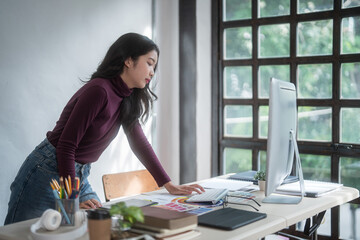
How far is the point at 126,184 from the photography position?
254 centimetres

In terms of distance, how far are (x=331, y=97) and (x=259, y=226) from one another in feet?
6.26

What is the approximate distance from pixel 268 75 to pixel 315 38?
449 mm

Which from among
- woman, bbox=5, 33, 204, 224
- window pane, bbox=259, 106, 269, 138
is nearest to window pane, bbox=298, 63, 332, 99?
window pane, bbox=259, 106, 269, 138

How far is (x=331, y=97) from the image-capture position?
3.27m

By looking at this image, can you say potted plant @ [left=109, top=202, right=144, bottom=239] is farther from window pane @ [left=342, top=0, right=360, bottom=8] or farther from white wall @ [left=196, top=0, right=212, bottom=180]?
window pane @ [left=342, top=0, right=360, bottom=8]

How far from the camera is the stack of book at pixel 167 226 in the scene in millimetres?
1415

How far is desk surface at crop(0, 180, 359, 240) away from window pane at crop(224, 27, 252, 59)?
162cm

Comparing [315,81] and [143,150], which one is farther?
[315,81]

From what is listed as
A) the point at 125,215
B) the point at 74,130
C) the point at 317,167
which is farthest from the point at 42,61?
the point at 317,167

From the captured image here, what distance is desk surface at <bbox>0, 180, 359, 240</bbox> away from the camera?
5.01 feet

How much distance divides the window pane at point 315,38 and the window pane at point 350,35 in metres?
0.09

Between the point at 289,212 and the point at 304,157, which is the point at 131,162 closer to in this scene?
the point at 304,157

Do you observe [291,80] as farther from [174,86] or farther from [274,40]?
[174,86]

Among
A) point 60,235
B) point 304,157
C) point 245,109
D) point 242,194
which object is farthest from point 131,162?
point 60,235
